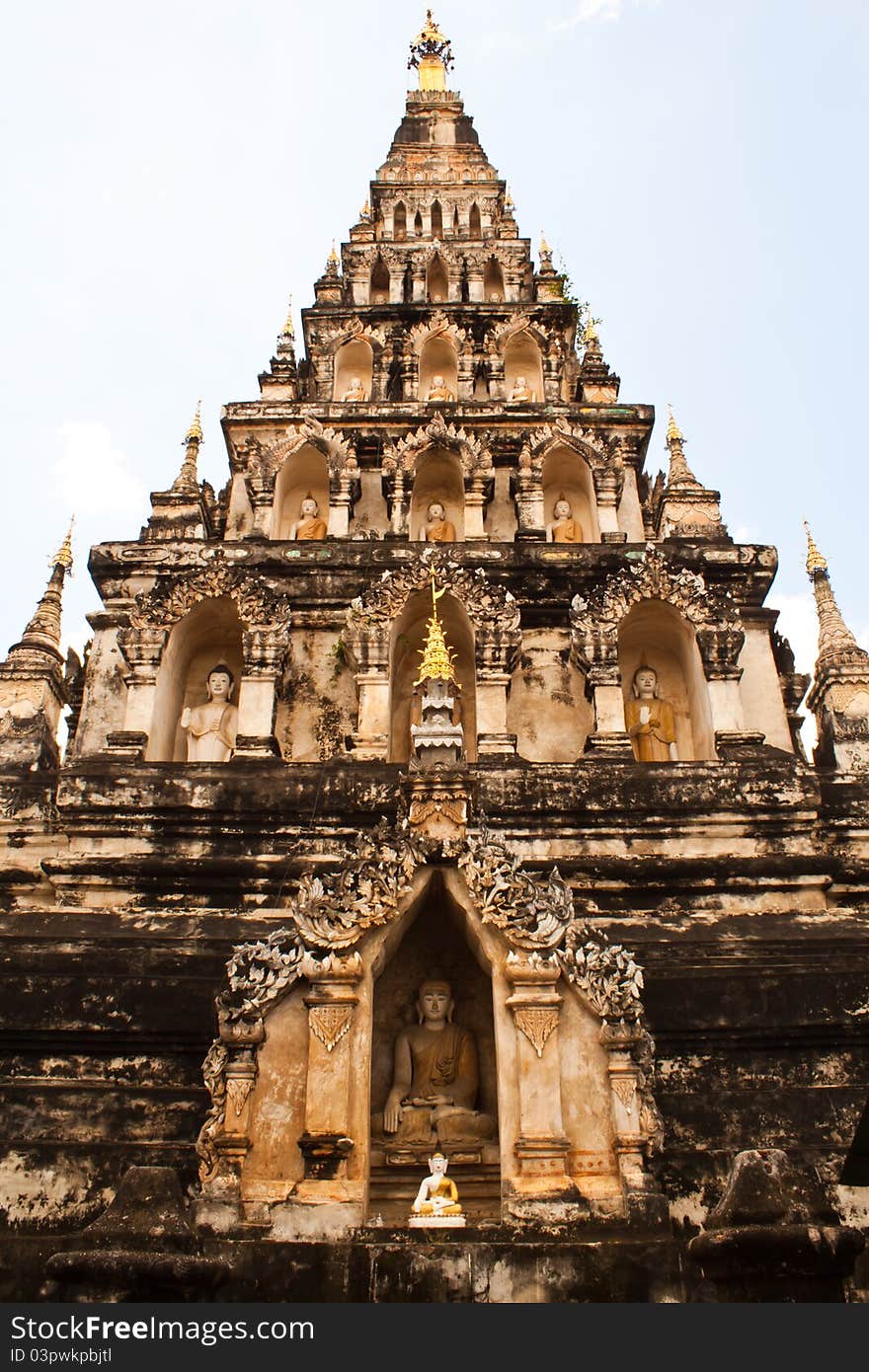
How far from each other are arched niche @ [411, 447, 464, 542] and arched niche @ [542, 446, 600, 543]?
149 centimetres

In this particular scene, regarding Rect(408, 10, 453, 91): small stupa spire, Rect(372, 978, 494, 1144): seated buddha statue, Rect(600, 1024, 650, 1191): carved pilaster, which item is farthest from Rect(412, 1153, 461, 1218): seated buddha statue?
Rect(408, 10, 453, 91): small stupa spire

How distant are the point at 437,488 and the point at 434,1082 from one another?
11.7 m

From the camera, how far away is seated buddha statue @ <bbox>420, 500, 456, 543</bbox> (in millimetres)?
17516

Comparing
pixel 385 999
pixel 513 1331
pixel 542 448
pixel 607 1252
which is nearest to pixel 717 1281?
pixel 607 1252

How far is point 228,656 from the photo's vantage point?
52.6 ft

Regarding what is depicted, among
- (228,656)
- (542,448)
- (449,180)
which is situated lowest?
(228,656)

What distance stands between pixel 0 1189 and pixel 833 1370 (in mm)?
6840

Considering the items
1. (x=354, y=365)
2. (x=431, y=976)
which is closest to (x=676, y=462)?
(x=354, y=365)

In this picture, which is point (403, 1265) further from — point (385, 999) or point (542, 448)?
point (542, 448)

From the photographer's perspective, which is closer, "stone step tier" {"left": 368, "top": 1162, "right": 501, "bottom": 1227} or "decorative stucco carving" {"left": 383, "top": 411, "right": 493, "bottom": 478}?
"stone step tier" {"left": 368, "top": 1162, "right": 501, "bottom": 1227}

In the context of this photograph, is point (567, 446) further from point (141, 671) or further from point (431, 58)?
point (431, 58)

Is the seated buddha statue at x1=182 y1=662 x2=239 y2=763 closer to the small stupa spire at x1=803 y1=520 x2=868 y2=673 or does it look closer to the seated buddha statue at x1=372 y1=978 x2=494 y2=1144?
the seated buddha statue at x1=372 y1=978 x2=494 y2=1144

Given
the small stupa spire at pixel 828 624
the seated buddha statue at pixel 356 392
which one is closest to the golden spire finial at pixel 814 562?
the small stupa spire at pixel 828 624

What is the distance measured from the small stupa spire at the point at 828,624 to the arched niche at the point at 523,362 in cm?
649
